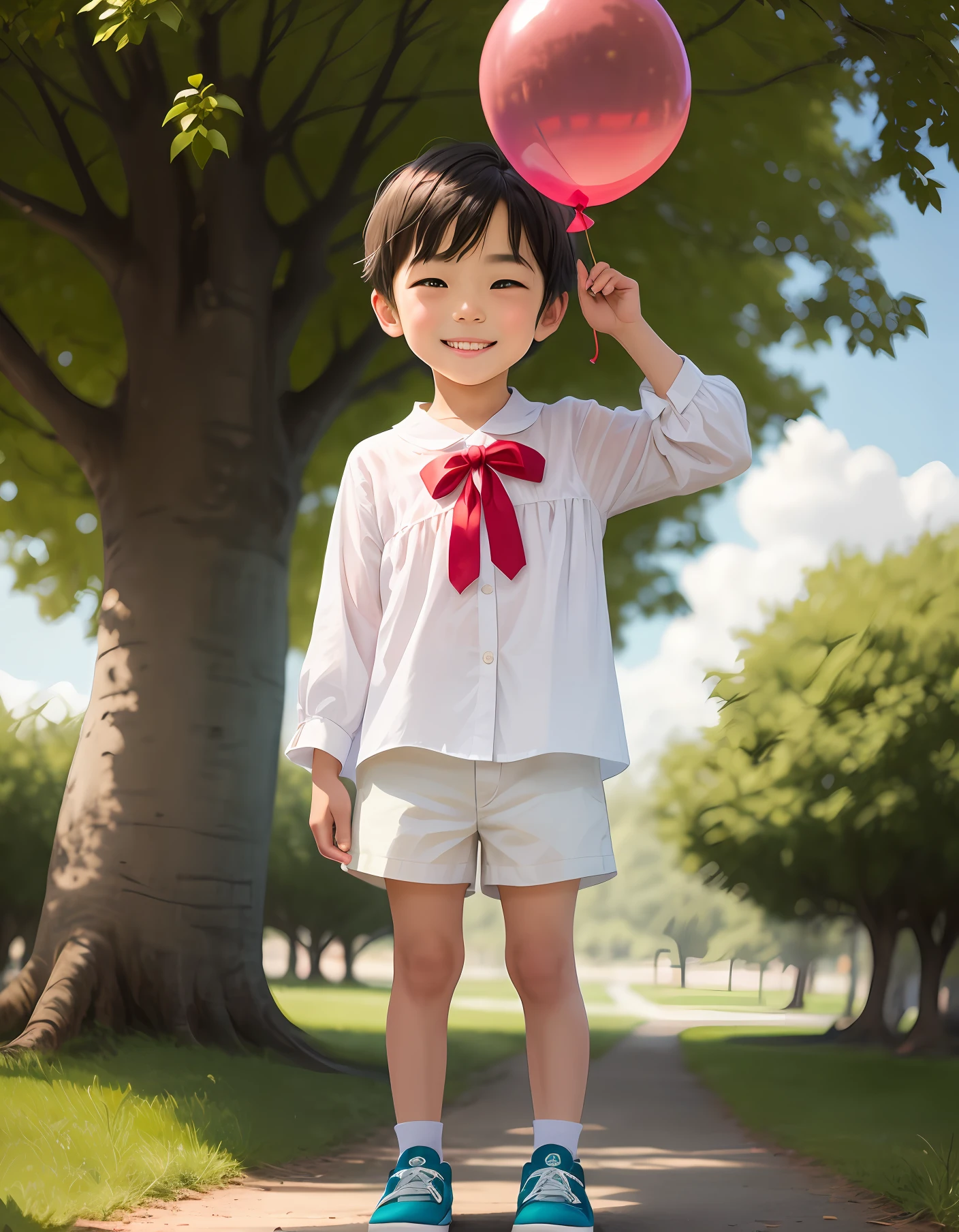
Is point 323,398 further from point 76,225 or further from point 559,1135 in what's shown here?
point 559,1135

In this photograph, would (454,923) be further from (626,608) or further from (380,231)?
(626,608)

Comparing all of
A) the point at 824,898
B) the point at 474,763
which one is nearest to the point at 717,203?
the point at 474,763

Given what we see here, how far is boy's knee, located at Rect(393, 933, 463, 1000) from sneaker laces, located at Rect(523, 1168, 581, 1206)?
434 millimetres

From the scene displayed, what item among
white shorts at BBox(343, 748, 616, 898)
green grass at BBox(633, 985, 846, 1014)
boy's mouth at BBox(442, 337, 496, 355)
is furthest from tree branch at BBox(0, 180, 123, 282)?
green grass at BBox(633, 985, 846, 1014)

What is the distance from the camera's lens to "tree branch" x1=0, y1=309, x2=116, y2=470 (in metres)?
5.72

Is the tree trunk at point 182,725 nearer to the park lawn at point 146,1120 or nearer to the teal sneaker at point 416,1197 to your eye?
the park lawn at point 146,1120

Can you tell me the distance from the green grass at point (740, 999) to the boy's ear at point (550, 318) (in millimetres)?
9269

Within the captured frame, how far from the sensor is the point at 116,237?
5.88 m

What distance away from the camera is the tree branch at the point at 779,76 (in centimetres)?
571

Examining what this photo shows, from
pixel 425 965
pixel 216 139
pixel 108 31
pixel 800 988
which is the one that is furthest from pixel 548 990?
pixel 800 988

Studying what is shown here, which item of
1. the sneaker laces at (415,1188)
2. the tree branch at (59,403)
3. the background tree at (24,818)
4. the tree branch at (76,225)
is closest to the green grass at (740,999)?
the tree branch at (59,403)

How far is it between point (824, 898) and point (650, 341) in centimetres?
1203

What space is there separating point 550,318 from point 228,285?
3273mm

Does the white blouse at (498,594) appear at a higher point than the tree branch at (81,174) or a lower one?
lower
